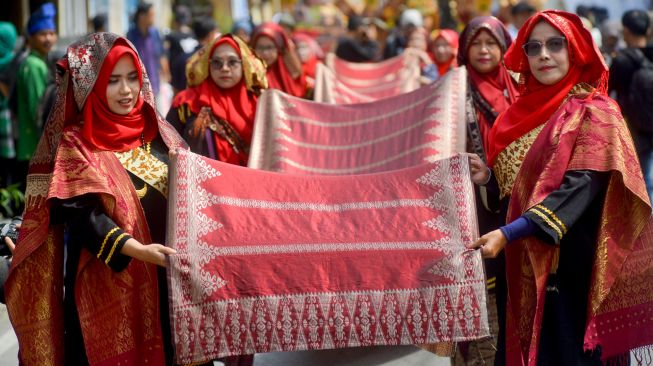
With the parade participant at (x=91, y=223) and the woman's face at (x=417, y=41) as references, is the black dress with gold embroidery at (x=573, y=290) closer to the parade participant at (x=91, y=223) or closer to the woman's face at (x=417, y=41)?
the parade participant at (x=91, y=223)

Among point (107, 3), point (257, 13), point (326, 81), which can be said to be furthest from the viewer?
point (257, 13)

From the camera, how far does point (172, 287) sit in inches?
131

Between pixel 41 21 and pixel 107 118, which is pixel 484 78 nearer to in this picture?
pixel 107 118

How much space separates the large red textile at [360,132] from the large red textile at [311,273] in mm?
1474

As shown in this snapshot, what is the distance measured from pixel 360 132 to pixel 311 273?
204 cm

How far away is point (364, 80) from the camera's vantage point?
7.76m

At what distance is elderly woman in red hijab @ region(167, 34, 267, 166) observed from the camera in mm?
5266

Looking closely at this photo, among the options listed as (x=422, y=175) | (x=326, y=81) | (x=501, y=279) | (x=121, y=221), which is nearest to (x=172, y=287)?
(x=121, y=221)

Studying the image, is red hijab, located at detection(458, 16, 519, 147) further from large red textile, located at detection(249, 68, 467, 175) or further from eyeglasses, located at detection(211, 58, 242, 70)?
eyeglasses, located at detection(211, 58, 242, 70)

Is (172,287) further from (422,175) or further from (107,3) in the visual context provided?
(107,3)

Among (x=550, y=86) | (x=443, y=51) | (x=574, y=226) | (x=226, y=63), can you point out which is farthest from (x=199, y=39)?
(x=574, y=226)

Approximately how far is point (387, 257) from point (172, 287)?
0.71 metres

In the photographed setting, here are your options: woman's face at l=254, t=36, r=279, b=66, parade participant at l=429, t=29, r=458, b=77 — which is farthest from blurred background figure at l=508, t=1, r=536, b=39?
woman's face at l=254, t=36, r=279, b=66

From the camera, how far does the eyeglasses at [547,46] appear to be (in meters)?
3.60
